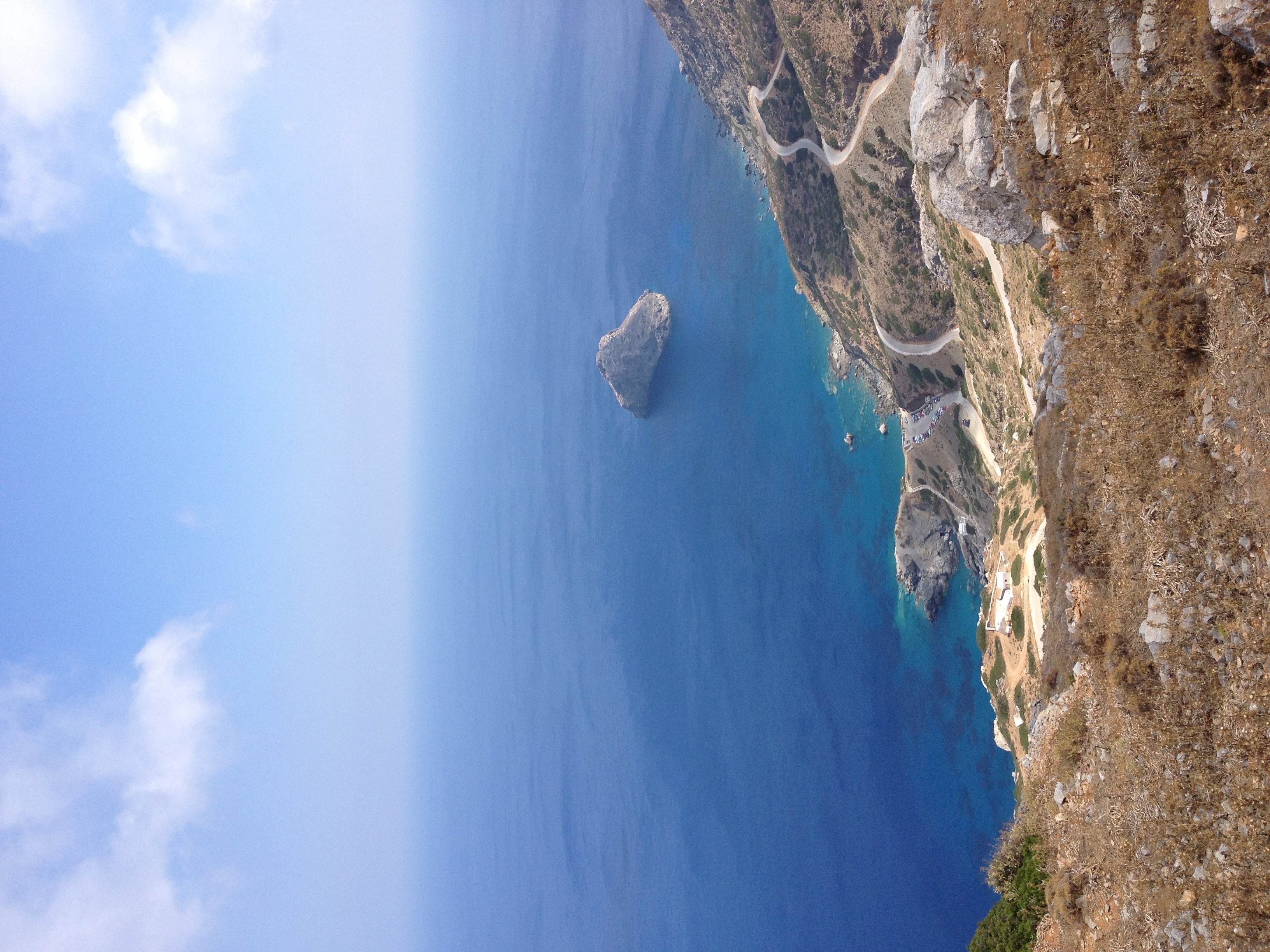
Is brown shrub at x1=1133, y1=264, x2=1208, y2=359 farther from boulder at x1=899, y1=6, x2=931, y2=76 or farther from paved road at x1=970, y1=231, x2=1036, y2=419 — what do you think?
paved road at x1=970, y1=231, x2=1036, y2=419

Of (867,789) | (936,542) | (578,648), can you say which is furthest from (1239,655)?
(578,648)

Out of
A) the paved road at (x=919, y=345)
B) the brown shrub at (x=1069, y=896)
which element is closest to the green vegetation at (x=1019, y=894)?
the brown shrub at (x=1069, y=896)

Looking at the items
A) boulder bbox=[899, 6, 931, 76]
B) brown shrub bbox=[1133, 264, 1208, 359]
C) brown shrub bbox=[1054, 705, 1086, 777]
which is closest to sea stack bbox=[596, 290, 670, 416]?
boulder bbox=[899, 6, 931, 76]

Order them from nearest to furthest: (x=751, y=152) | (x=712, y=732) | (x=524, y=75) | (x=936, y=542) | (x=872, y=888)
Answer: (x=936, y=542) < (x=872, y=888) < (x=751, y=152) < (x=712, y=732) < (x=524, y=75)

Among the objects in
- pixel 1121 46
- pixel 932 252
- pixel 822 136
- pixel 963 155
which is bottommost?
pixel 1121 46

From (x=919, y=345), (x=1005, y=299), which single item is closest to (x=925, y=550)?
(x=919, y=345)

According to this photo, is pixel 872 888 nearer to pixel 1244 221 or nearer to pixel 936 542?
pixel 936 542

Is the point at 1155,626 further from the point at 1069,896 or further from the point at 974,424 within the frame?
the point at 974,424
